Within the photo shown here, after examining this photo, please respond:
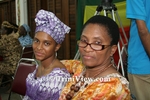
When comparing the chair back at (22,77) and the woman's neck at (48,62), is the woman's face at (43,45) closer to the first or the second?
the woman's neck at (48,62)

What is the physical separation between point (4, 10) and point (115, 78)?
7.18m

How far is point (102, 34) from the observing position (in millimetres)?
994

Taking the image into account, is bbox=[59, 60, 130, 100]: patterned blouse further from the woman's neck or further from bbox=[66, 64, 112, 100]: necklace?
the woman's neck

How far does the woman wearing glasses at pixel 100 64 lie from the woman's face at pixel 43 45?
19.1 inches

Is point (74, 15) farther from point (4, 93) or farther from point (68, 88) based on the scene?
point (68, 88)

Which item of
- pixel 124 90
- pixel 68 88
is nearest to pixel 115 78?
pixel 124 90

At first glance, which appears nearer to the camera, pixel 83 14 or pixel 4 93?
pixel 83 14

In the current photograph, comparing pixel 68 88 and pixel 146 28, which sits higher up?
pixel 146 28

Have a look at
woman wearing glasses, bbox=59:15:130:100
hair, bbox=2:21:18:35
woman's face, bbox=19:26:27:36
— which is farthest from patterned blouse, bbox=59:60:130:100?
hair, bbox=2:21:18:35

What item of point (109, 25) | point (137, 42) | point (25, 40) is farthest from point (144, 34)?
point (25, 40)

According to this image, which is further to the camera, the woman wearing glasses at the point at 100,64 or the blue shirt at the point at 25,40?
the blue shirt at the point at 25,40

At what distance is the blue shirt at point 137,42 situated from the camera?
47.9 inches

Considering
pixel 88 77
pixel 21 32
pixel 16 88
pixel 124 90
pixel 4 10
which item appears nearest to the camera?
pixel 124 90

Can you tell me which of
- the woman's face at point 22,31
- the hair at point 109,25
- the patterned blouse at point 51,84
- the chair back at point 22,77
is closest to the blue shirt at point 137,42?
the hair at point 109,25
